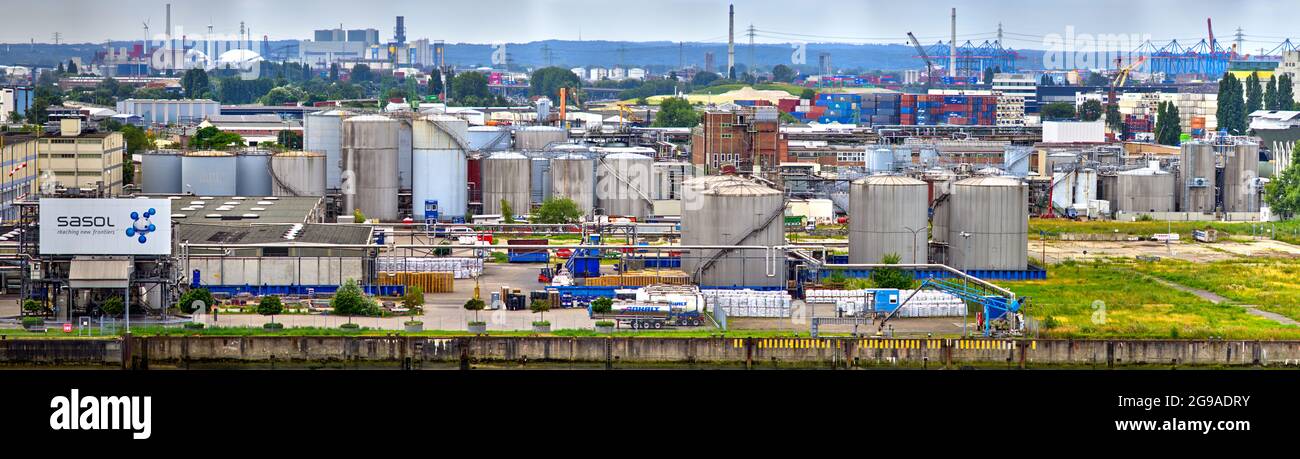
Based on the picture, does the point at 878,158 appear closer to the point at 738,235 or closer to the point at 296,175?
the point at 296,175

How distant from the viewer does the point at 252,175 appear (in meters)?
33.2

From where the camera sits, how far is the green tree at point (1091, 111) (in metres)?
69.3

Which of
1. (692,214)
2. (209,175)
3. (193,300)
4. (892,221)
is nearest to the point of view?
(193,300)

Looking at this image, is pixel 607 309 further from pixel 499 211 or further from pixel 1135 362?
pixel 499 211

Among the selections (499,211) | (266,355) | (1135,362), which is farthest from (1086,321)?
(499,211)

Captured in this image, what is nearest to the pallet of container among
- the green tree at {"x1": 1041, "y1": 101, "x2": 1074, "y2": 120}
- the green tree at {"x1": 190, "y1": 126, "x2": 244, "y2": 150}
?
the green tree at {"x1": 190, "y1": 126, "x2": 244, "y2": 150}

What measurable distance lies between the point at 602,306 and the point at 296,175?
14.0m

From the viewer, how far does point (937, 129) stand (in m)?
55.9

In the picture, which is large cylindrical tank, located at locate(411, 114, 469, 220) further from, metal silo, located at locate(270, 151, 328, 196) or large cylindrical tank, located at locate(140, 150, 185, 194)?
large cylindrical tank, located at locate(140, 150, 185, 194)

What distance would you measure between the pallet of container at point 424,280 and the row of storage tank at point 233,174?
1062cm

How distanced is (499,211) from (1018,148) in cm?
1433

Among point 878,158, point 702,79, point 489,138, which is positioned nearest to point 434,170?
point 489,138

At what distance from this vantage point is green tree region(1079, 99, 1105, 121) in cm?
6931

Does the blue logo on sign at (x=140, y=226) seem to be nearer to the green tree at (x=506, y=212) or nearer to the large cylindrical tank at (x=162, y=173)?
the green tree at (x=506, y=212)
